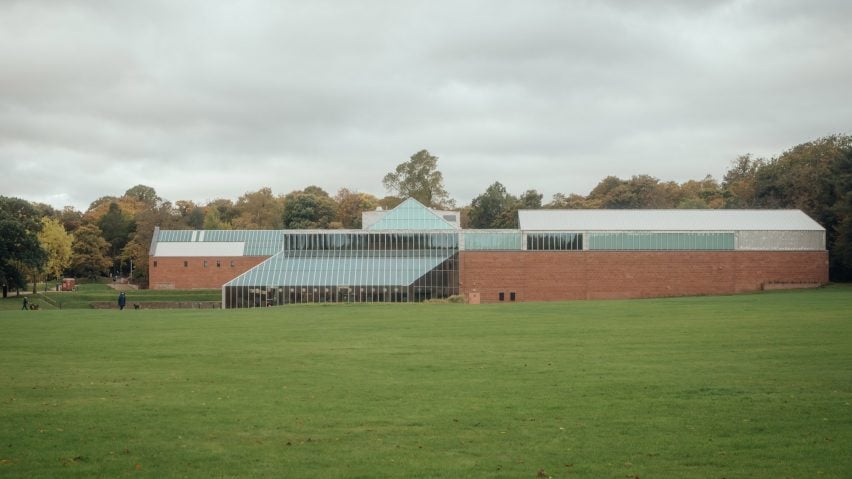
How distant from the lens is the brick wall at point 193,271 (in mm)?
87688

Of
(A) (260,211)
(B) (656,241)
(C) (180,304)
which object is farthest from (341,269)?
(A) (260,211)

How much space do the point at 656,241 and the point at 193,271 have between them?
49.7 m

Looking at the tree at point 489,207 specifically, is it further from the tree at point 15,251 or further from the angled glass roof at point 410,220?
the tree at point 15,251

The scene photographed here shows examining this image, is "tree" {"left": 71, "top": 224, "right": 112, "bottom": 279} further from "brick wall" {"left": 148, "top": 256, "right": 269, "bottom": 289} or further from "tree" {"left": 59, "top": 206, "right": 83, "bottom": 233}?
"brick wall" {"left": 148, "top": 256, "right": 269, "bottom": 289}

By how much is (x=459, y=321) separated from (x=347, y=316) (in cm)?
782

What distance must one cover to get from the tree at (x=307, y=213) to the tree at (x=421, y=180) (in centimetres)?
1368

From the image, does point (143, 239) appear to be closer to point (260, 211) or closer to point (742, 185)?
point (260, 211)

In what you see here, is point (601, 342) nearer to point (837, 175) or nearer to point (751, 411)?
point (751, 411)

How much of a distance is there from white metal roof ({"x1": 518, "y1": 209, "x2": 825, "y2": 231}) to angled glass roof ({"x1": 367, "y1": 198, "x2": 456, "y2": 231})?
26.1 feet

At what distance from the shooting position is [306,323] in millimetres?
36125

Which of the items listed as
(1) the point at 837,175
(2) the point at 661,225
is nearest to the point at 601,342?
(2) the point at 661,225

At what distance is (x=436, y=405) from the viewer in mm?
15312

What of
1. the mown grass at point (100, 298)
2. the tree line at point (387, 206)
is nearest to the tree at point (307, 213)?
the tree line at point (387, 206)

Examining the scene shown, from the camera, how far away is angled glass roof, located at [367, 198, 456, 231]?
7381 centimetres
